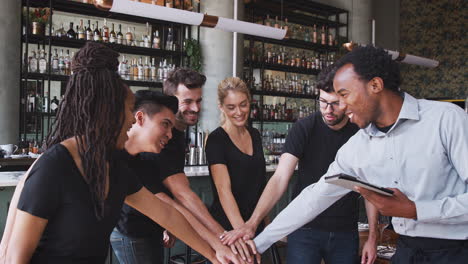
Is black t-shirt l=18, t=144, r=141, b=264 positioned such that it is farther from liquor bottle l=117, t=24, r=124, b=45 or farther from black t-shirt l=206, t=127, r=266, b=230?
liquor bottle l=117, t=24, r=124, b=45

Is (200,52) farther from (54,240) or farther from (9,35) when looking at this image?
(54,240)

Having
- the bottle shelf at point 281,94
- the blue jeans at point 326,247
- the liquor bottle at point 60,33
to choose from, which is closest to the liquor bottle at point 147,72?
the liquor bottle at point 60,33

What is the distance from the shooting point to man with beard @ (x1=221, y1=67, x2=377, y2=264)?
2318mm

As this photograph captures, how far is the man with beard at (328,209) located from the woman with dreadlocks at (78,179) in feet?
3.54

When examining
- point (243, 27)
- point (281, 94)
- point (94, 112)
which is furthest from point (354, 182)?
point (281, 94)

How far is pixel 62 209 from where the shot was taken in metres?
1.18

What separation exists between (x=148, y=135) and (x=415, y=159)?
40.3 inches

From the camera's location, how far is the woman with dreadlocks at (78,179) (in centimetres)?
114

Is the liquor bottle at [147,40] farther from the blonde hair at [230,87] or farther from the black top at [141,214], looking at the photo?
the black top at [141,214]

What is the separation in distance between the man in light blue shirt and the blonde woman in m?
0.76

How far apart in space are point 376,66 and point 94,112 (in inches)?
39.5

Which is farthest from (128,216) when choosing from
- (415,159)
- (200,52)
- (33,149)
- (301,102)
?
(301,102)

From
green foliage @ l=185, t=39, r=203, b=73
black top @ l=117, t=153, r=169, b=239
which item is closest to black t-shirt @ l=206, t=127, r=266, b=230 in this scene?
black top @ l=117, t=153, r=169, b=239

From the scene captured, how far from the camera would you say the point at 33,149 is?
5625mm
